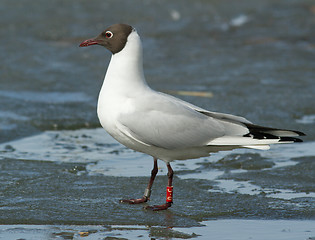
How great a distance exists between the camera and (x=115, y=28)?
5.50 m

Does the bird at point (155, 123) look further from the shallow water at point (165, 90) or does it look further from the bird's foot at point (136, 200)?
the shallow water at point (165, 90)

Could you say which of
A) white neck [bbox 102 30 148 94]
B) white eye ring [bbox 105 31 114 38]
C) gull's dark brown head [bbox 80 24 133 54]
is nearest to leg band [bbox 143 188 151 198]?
white neck [bbox 102 30 148 94]

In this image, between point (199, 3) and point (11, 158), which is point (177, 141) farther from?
point (199, 3)

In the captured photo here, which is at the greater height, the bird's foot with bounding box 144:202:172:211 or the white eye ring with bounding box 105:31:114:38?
the white eye ring with bounding box 105:31:114:38

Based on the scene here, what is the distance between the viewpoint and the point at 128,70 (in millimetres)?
5375

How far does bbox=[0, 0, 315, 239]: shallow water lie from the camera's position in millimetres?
4980

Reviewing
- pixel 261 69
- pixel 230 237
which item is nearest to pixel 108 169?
pixel 230 237

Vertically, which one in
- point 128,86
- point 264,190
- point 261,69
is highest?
point 261,69

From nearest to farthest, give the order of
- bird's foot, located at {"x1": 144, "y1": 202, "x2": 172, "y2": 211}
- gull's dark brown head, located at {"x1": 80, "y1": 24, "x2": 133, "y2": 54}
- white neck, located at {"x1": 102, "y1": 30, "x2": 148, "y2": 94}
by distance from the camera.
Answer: bird's foot, located at {"x1": 144, "y1": 202, "x2": 172, "y2": 211} < white neck, located at {"x1": 102, "y1": 30, "x2": 148, "y2": 94} < gull's dark brown head, located at {"x1": 80, "y1": 24, "x2": 133, "y2": 54}

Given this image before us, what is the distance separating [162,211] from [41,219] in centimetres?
94

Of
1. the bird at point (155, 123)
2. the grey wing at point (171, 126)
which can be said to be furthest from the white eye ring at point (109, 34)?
the grey wing at point (171, 126)

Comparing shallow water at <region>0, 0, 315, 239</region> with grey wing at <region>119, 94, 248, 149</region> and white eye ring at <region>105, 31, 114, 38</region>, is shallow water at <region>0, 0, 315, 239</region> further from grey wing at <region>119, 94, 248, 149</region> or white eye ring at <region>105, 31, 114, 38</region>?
white eye ring at <region>105, 31, 114, 38</region>

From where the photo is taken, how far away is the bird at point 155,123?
5184mm

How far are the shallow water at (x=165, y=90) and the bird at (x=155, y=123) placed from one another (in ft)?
1.43
